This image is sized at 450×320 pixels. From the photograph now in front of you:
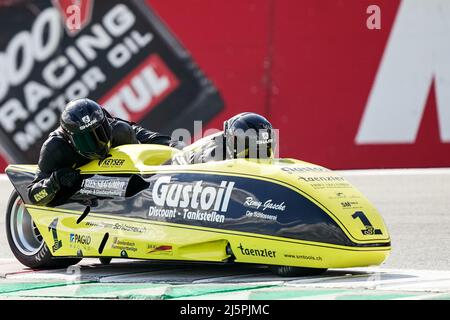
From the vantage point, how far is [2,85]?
590 inches

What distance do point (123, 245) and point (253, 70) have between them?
716cm

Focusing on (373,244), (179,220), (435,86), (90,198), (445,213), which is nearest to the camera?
(373,244)

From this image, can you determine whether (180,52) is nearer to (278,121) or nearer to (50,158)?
(278,121)

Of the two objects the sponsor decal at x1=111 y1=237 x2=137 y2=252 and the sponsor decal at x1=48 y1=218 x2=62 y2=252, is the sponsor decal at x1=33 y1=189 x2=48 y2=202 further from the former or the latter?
the sponsor decal at x1=111 y1=237 x2=137 y2=252

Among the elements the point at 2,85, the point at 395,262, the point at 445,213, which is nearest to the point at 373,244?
the point at 395,262

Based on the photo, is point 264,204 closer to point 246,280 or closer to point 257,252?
point 257,252

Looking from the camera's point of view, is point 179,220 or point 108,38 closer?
point 179,220

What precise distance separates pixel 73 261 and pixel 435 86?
736 cm

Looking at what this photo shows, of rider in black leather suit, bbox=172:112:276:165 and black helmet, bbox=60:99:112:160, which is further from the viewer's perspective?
black helmet, bbox=60:99:112:160

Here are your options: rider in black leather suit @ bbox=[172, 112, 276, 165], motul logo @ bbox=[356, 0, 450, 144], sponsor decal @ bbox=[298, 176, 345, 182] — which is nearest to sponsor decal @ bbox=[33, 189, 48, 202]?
rider in black leather suit @ bbox=[172, 112, 276, 165]

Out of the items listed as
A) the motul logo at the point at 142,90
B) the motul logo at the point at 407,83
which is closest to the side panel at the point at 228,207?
the motul logo at the point at 142,90

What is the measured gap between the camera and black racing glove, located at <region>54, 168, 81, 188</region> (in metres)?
8.42

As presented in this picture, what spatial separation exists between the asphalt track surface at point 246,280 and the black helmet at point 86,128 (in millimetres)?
847

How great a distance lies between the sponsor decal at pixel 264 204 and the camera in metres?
7.47
